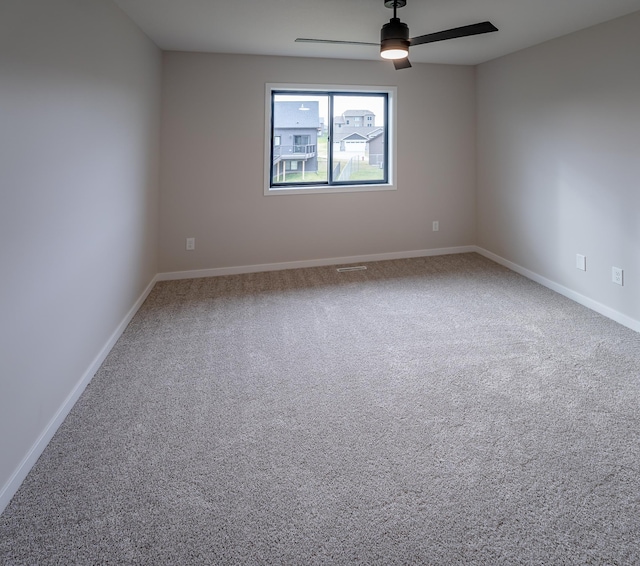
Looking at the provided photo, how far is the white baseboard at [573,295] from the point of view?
3.28 m

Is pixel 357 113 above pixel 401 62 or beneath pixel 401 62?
above

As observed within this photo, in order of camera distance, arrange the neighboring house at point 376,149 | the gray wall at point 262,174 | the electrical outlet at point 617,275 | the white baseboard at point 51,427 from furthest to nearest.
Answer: the neighboring house at point 376,149 → the gray wall at point 262,174 → the electrical outlet at point 617,275 → the white baseboard at point 51,427

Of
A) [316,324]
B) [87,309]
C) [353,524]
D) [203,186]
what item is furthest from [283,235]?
[353,524]

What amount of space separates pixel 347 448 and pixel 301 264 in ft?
10.3

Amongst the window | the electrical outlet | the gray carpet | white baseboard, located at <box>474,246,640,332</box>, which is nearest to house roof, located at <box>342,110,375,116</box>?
the window

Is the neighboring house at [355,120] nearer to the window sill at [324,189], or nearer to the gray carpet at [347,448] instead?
the window sill at [324,189]

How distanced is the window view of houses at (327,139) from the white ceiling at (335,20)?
701 millimetres

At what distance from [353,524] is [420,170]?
4.34 meters

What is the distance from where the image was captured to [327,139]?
16.0 ft

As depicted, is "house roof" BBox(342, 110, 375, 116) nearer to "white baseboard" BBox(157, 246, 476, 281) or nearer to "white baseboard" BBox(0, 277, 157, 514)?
"white baseboard" BBox(157, 246, 476, 281)

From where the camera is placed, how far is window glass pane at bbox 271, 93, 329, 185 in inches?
184

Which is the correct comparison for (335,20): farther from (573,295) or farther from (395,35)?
(573,295)

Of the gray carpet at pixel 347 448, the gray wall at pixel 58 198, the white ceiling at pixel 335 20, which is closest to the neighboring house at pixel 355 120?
the white ceiling at pixel 335 20

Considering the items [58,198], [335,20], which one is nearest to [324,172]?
[335,20]
